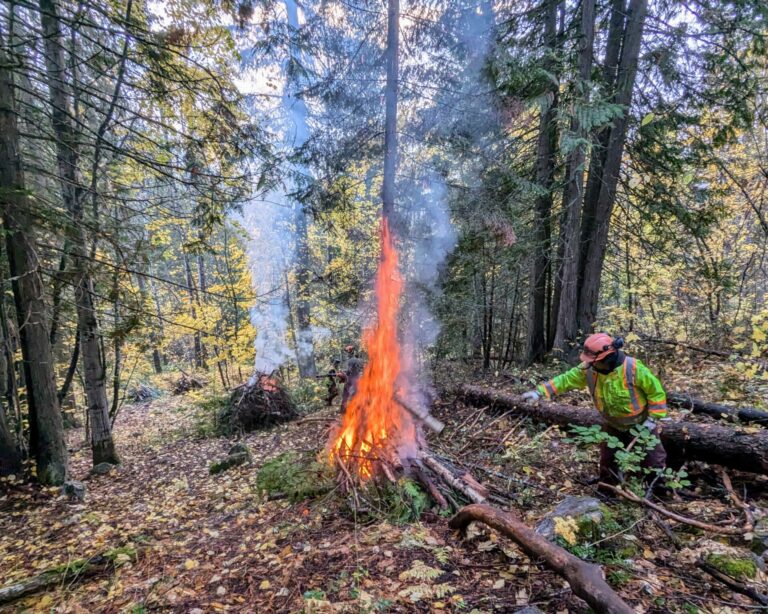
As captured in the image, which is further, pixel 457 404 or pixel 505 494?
pixel 457 404

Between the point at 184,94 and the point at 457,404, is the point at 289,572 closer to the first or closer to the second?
the point at 457,404

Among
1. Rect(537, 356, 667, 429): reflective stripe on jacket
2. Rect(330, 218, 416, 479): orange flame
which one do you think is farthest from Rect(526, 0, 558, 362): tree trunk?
Rect(537, 356, 667, 429): reflective stripe on jacket

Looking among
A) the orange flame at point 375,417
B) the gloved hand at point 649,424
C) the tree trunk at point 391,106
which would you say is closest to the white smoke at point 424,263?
the tree trunk at point 391,106

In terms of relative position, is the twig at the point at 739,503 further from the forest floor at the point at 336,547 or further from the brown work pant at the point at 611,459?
the brown work pant at the point at 611,459

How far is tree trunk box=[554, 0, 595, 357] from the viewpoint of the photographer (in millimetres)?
7602

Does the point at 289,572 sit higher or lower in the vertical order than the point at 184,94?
lower

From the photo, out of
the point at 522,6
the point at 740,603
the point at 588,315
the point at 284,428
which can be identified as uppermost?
the point at 522,6

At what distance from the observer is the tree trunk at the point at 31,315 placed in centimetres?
511

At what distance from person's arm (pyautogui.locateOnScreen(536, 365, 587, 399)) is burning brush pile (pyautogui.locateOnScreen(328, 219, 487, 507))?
1466mm

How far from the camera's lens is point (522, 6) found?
9570 mm

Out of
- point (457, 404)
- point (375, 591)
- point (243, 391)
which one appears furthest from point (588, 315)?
point (243, 391)

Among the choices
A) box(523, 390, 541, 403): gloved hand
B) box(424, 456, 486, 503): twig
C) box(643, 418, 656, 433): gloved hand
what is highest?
box(523, 390, 541, 403): gloved hand

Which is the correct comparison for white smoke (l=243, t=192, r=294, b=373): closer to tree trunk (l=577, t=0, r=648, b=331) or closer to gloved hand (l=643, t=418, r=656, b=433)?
tree trunk (l=577, t=0, r=648, b=331)

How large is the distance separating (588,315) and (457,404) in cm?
399
